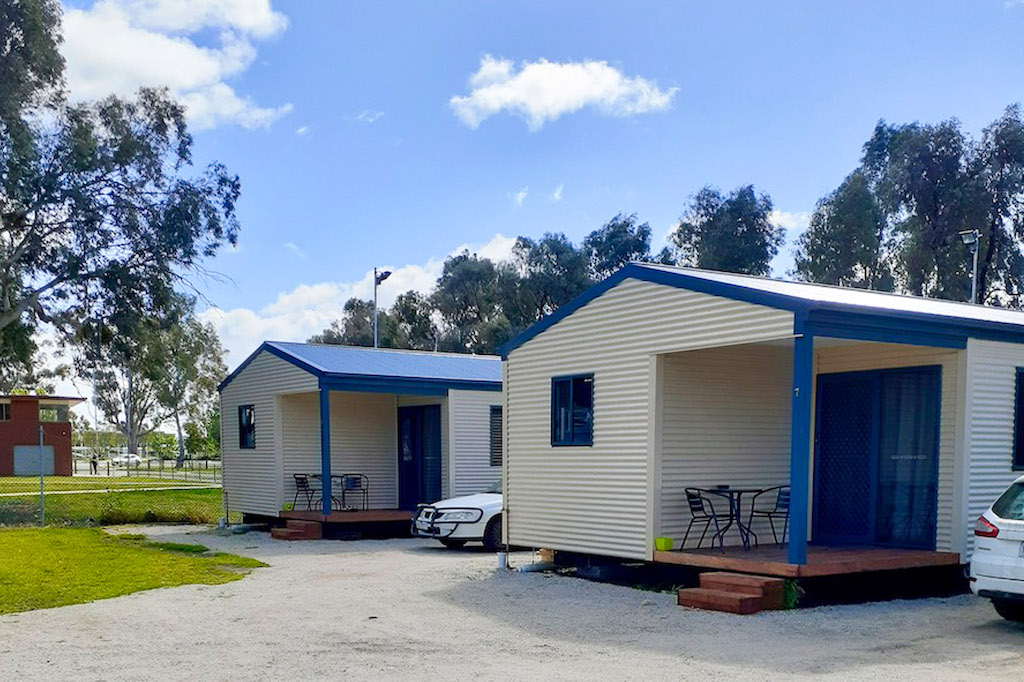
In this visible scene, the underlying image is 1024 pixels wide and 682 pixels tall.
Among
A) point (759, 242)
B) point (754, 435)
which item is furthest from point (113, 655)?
point (759, 242)

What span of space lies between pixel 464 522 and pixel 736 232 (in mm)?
29469

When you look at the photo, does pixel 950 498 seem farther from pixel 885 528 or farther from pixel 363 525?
pixel 363 525

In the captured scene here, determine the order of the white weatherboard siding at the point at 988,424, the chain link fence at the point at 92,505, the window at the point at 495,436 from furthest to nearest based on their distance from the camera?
the window at the point at 495,436, the chain link fence at the point at 92,505, the white weatherboard siding at the point at 988,424

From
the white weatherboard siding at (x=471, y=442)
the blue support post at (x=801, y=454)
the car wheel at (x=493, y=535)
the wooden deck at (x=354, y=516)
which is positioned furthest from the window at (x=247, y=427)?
the blue support post at (x=801, y=454)

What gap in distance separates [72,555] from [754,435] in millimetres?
9613

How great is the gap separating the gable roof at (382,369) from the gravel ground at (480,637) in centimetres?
646

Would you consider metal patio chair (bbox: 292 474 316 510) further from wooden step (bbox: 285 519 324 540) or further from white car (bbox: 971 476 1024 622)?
white car (bbox: 971 476 1024 622)

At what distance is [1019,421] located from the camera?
1073 centimetres

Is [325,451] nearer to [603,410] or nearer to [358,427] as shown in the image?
[358,427]

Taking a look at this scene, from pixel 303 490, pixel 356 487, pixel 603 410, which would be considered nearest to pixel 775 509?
pixel 603 410

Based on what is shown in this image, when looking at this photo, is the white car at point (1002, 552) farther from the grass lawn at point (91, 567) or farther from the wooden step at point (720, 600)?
the grass lawn at point (91, 567)

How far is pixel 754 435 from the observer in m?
12.2

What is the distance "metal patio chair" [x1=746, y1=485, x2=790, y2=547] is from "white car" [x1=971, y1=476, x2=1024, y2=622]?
123 inches

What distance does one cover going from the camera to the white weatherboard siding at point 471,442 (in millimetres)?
17984
